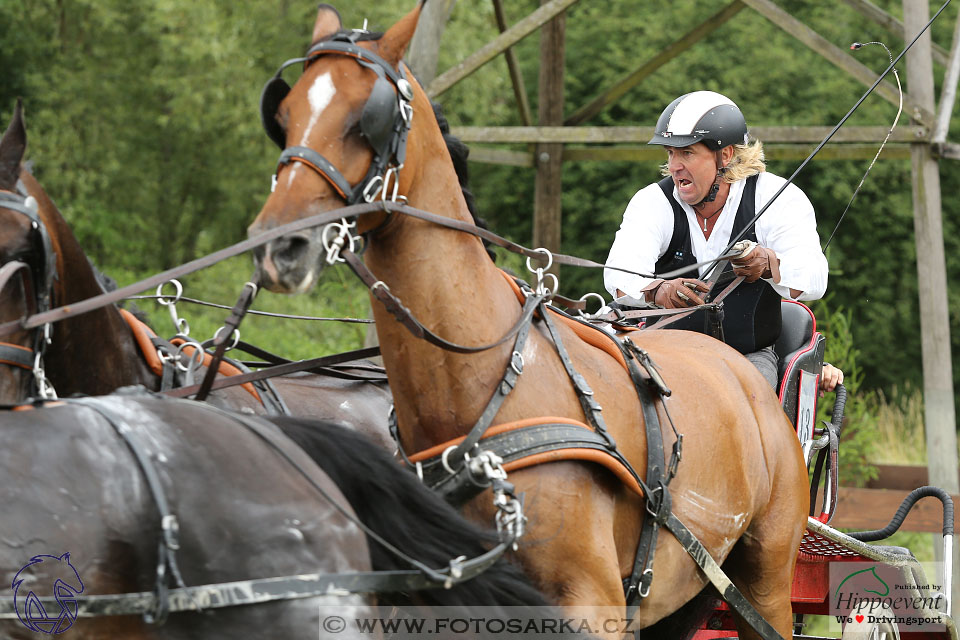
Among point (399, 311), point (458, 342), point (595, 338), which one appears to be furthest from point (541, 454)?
point (595, 338)

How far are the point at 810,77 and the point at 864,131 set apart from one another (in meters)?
6.06

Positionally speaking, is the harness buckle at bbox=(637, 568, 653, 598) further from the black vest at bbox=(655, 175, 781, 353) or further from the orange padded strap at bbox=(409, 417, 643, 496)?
the black vest at bbox=(655, 175, 781, 353)

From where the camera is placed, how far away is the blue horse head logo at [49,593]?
69.8 inches

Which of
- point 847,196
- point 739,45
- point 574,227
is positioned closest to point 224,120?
point 574,227

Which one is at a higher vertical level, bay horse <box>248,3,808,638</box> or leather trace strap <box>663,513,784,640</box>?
bay horse <box>248,3,808,638</box>

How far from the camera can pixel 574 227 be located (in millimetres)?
12984

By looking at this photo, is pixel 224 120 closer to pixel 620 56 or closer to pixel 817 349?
pixel 620 56

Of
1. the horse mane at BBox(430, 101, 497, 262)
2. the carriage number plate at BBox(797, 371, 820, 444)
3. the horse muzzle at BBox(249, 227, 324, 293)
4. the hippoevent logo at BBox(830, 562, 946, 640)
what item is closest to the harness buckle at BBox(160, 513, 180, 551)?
the horse muzzle at BBox(249, 227, 324, 293)

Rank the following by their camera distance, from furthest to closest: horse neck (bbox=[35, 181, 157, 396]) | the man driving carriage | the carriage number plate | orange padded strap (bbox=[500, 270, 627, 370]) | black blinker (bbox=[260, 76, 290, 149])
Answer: the carriage number plate < the man driving carriage < orange padded strap (bbox=[500, 270, 627, 370]) < horse neck (bbox=[35, 181, 157, 396]) < black blinker (bbox=[260, 76, 290, 149])

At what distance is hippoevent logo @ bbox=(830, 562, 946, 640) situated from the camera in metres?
4.13

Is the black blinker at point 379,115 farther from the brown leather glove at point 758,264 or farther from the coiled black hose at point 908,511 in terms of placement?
the coiled black hose at point 908,511

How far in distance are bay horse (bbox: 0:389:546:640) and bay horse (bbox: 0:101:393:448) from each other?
93 centimetres

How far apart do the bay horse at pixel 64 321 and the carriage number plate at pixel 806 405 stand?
155 cm

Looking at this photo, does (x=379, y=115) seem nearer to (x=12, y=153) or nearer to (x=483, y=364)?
(x=483, y=364)
